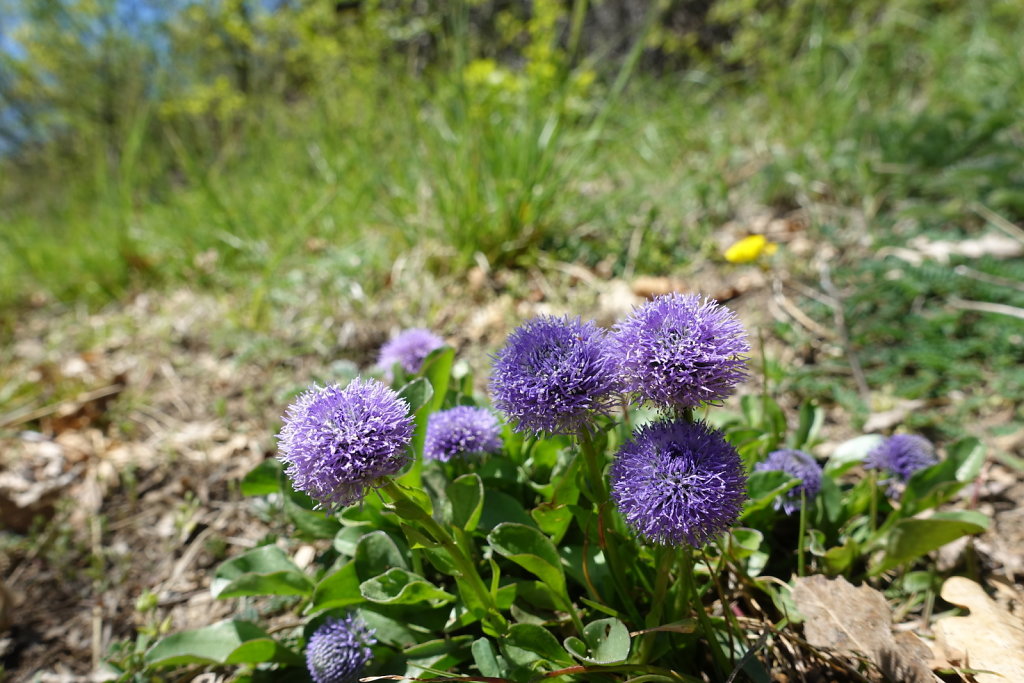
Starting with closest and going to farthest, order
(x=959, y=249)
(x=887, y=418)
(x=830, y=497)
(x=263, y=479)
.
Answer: (x=830, y=497) < (x=263, y=479) < (x=887, y=418) < (x=959, y=249)

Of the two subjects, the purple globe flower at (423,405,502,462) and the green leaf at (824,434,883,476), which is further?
the green leaf at (824,434,883,476)

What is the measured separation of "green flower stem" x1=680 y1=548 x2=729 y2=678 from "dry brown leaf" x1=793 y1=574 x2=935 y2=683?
8.5 inches

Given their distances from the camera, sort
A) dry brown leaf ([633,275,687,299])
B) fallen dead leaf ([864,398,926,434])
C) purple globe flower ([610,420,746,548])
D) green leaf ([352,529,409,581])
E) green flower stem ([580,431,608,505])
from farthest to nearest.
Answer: dry brown leaf ([633,275,687,299]) < fallen dead leaf ([864,398,926,434]) < green leaf ([352,529,409,581]) < green flower stem ([580,431,608,505]) < purple globe flower ([610,420,746,548])

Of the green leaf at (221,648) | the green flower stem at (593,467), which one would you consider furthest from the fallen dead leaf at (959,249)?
the green leaf at (221,648)

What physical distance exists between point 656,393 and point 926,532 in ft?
2.73

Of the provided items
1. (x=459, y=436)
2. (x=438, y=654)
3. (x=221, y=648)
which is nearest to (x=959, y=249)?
(x=459, y=436)

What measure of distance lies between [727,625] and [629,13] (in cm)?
700

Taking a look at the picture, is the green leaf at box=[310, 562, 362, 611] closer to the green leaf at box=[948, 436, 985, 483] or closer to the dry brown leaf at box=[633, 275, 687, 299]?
the green leaf at box=[948, 436, 985, 483]

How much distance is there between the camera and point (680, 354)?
3.15 feet

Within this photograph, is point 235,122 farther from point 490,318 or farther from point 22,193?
point 490,318

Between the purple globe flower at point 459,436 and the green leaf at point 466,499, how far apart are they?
15cm

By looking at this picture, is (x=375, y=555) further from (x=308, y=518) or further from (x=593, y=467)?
(x=593, y=467)

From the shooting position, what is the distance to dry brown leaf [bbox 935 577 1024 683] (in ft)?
3.85

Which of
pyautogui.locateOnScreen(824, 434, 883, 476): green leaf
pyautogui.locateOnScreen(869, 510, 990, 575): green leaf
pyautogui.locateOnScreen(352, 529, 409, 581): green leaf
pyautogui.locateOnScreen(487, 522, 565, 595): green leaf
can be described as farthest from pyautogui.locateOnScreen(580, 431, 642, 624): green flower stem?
pyautogui.locateOnScreen(824, 434, 883, 476): green leaf
